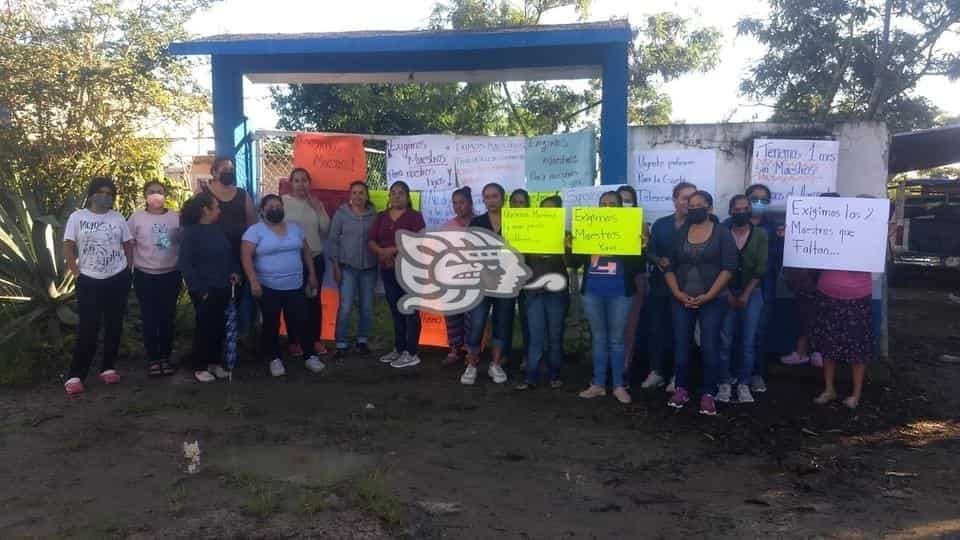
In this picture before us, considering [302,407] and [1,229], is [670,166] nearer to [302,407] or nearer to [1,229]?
[302,407]

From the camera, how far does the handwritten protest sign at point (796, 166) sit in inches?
248

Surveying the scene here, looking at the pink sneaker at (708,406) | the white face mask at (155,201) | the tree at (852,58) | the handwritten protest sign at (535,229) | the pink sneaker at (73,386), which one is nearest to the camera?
the pink sneaker at (708,406)

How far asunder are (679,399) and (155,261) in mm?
4431

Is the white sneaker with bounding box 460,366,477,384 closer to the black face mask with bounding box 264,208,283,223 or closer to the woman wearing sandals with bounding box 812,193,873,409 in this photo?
the black face mask with bounding box 264,208,283,223

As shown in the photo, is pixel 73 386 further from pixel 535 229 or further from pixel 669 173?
pixel 669 173

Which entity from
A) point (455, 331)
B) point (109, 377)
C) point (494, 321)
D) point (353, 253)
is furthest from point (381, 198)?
point (109, 377)

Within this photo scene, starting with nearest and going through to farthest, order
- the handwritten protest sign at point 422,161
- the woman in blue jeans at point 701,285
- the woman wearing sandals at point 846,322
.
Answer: the woman in blue jeans at point 701,285 → the woman wearing sandals at point 846,322 → the handwritten protest sign at point 422,161

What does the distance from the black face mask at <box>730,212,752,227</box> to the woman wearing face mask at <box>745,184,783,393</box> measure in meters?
0.26

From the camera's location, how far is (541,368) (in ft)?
20.8

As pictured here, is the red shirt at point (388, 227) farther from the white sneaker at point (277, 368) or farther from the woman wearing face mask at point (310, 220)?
the white sneaker at point (277, 368)

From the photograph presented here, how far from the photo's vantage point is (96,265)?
5.84m

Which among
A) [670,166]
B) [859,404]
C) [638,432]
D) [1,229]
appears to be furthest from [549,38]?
[1,229]

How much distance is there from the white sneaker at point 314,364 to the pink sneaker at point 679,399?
312 centimetres

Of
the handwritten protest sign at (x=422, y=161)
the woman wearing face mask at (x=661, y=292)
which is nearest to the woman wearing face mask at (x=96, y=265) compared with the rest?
the handwritten protest sign at (x=422, y=161)
